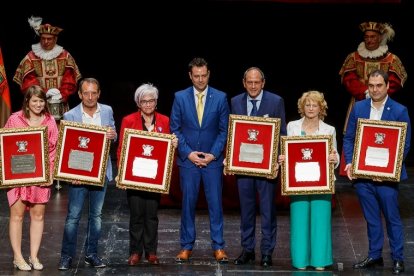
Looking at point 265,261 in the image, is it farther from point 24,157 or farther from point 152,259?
point 24,157

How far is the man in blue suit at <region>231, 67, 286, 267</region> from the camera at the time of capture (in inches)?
407

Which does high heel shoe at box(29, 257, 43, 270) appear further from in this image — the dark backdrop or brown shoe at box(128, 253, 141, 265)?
the dark backdrop

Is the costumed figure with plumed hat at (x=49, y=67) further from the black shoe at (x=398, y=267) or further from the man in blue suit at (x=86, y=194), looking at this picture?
the black shoe at (x=398, y=267)

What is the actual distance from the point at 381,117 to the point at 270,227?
1.40 meters

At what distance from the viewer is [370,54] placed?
44.3ft

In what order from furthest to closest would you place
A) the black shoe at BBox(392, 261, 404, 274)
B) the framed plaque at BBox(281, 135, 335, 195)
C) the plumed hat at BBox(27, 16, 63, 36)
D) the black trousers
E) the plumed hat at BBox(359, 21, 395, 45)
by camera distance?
the plumed hat at BBox(359, 21, 395, 45)
the plumed hat at BBox(27, 16, 63, 36)
the black trousers
the black shoe at BBox(392, 261, 404, 274)
the framed plaque at BBox(281, 135, 335, 195)

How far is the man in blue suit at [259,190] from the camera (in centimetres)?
1034

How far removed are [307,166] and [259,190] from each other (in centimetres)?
53

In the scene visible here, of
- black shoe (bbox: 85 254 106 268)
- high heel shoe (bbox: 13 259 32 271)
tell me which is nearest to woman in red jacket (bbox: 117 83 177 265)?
black shoe (bbox: 85 254 106 268)

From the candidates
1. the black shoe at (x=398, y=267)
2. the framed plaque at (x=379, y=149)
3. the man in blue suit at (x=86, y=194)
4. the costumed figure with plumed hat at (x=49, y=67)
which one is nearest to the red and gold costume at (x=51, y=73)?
the costumed figure with plumed hat at (x=49, y=67)

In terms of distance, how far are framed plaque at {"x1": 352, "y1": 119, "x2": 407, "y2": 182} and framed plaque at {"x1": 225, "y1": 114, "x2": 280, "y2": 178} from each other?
729 mm

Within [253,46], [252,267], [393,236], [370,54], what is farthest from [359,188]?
Result: [253,46]

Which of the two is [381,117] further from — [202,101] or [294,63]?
[294,63]

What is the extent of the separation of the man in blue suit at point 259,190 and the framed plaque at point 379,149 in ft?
2.37
